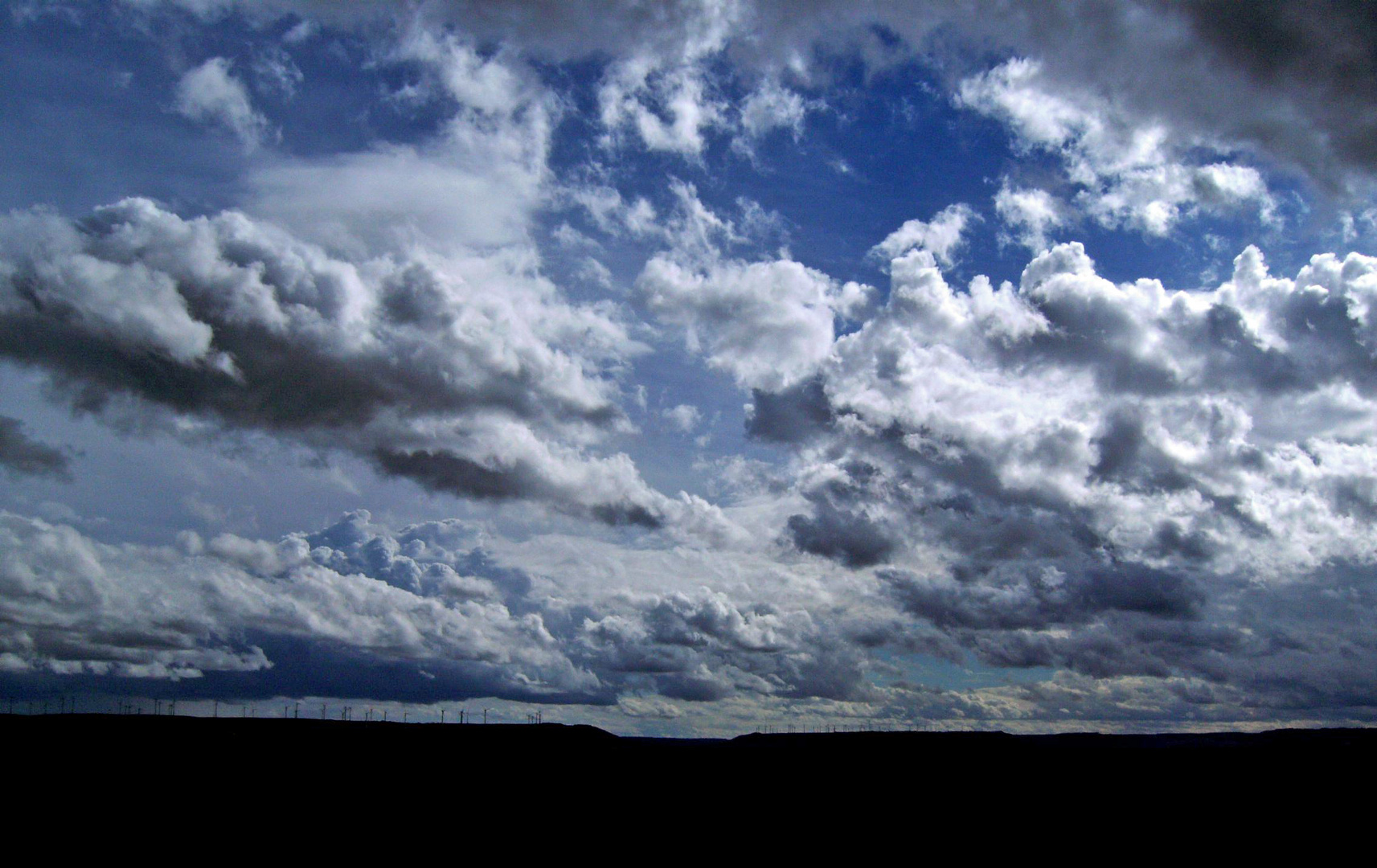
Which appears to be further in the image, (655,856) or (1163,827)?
(1163,827)

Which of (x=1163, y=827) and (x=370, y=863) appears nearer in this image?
(x=370, y=863)

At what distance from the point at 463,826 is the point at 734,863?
51819 millimetres

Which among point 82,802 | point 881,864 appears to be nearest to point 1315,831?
point 881,864

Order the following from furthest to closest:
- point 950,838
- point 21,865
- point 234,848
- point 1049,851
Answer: point 950,838, point 1049,851, point 234,848, point 21,865

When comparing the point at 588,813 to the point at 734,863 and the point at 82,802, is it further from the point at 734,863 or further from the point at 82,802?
the point at 82,802

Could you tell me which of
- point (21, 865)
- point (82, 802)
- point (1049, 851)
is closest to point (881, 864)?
point (1049, 851)

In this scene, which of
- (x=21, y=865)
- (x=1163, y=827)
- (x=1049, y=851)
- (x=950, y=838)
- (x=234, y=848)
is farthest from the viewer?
(x=1163, y=827)

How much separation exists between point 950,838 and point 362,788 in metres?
120

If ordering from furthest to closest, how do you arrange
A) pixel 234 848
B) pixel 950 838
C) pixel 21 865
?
pixel 950 838 → pixel 234 848 → pixel 21 865

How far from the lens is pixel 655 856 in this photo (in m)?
152

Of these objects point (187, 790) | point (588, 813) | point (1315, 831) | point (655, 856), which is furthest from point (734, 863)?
point (1315, 831)

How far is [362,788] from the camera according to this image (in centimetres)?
19862

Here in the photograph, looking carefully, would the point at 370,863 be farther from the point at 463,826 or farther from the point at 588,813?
the point at 588,813

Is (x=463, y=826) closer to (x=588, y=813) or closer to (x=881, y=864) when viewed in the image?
(x=588, y=813)
